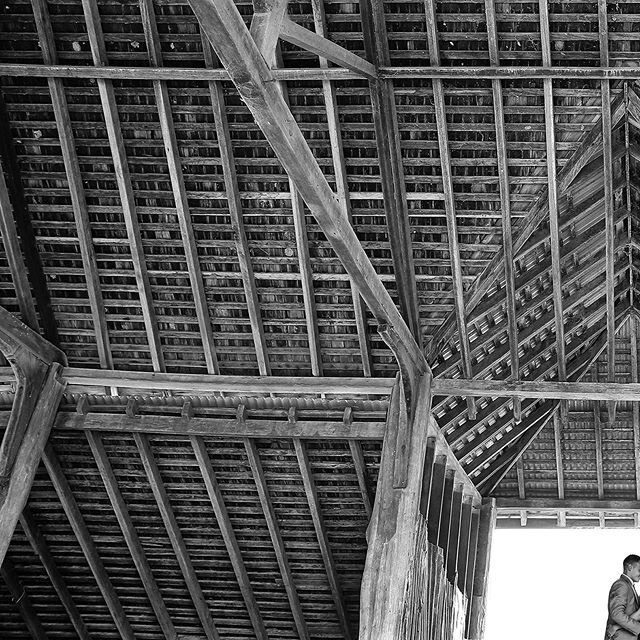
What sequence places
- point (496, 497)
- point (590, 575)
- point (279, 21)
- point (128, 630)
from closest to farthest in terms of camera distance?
point (279, 21) < point (128, 630) < point (496, 497) < point (590, 575)

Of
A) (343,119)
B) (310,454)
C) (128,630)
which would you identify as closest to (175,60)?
(343,119)

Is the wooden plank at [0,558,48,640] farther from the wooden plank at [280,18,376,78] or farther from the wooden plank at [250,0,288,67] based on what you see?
the wooden plank at [250,0,288,67]

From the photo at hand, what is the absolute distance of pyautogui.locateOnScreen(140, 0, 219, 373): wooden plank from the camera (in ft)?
31.6

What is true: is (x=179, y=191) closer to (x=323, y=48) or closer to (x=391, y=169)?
(x=391, y=169)

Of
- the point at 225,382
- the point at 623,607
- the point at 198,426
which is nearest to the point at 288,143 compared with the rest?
the point at 623,607

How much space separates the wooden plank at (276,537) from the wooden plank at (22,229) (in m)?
2.12

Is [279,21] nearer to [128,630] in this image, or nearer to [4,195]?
[4,195]

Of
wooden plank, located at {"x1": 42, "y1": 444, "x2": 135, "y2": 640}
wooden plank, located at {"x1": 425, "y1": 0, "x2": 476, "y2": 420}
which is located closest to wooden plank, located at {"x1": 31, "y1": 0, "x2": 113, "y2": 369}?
wooden plank, located at {"x1": 42, "y1": 444, "x2": 135, "y2": 640}

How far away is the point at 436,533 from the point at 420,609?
93cm

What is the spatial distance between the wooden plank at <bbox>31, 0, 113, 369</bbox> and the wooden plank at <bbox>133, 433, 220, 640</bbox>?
3.08ft

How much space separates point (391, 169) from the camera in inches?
399

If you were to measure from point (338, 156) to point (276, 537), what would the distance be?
4010 mm

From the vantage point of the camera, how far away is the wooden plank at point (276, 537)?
1169 cm

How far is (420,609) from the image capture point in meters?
10.9
